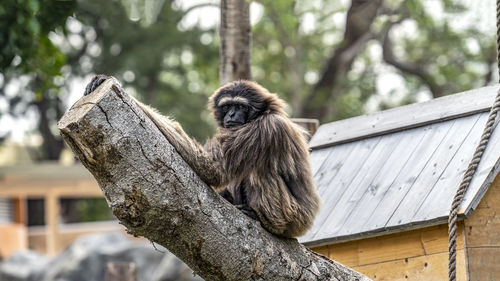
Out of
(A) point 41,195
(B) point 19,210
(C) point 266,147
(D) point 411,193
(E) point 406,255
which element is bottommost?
(E) point 406,255

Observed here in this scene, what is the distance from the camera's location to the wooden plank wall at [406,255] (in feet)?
20.3

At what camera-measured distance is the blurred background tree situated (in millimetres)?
19938

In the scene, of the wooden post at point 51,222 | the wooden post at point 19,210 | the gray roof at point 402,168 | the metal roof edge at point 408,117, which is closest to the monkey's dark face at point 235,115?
the gray roof at point 402,168

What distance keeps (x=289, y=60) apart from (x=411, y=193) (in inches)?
623

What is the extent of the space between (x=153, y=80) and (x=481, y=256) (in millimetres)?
19124

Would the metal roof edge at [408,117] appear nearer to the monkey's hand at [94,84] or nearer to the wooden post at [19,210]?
the monkey's hand at [94,84]

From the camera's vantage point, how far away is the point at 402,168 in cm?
697

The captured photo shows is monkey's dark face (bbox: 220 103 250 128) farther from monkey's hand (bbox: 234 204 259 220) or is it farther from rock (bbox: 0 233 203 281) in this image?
rock (bbox: 0 233 203 281)

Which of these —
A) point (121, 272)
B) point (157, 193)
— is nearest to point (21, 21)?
point (121, 272)

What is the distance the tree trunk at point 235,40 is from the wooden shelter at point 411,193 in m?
1.37

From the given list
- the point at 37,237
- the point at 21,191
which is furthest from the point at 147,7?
the point at 37,237

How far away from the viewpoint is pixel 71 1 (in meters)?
8.61

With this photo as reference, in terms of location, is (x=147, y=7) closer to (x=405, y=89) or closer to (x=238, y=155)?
(x=238, y=155)

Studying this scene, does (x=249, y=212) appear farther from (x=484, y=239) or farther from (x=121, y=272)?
(x=121, y=272)
